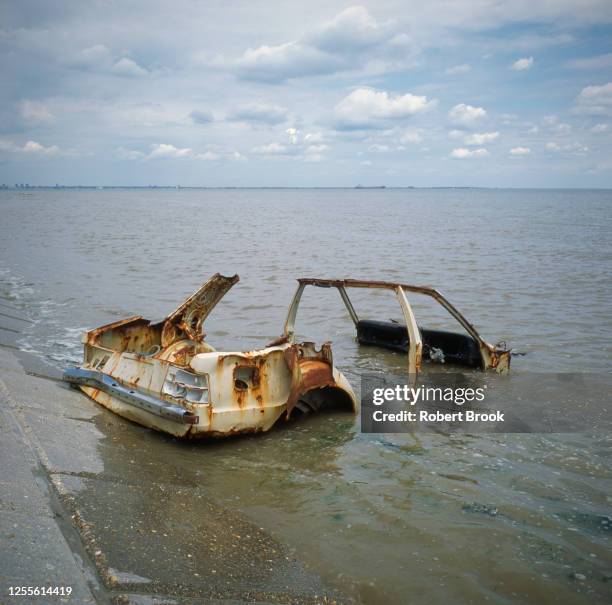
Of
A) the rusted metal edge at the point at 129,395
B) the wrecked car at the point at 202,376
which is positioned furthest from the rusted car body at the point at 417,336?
the rusted metal edge at the point at 129,395

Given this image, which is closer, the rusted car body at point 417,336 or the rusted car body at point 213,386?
the rusted car body at point 213,386

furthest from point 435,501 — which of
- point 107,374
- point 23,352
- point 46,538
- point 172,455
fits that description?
point 23,352

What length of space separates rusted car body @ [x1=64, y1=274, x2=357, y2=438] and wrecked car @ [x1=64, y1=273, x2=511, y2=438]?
0.4 inches

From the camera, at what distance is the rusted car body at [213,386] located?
660cm

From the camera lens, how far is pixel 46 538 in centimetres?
420

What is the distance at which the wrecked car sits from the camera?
6617 mm

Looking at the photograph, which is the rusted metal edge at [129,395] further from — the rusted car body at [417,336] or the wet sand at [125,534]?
the rusted car body at [417,336]

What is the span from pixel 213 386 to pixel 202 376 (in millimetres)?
179

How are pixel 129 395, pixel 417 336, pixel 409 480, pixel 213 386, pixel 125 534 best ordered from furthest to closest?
pixel 417 336
pixel 129 395
pixel 213 386
pixel 409 480
pixel 125 534

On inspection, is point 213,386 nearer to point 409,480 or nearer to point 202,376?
point 202,376

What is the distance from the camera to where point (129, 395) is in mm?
7102

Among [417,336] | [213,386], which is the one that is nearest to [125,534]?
[213,386]

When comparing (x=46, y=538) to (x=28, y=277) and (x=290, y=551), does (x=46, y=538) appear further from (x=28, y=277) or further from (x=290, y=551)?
(x=28, y=277)

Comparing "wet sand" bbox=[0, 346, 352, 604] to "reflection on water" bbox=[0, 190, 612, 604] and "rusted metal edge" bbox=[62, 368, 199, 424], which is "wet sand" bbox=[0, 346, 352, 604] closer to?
"reflection on water" bbox=[0, 190, 612, 604]
